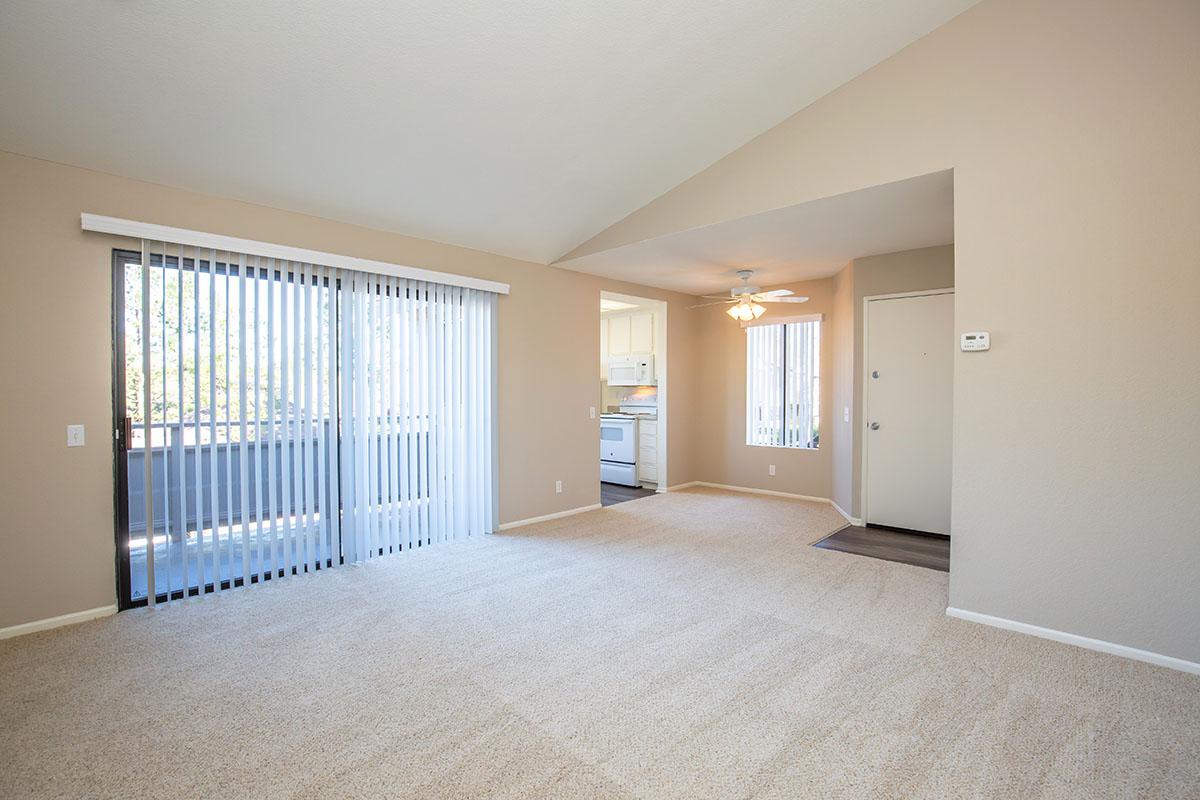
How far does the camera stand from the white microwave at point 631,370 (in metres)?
7.11

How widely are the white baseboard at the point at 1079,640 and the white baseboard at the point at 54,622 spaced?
4737 mm

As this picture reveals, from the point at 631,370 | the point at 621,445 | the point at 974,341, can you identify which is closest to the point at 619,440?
the point at 621,445

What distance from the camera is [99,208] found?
3.04m

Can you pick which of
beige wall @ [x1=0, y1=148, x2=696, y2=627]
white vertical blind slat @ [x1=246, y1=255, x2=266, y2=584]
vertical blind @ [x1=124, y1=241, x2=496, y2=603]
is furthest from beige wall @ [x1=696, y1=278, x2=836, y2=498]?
white vertical blind slat @ [x1=246, y1=255, x2=266, y2=584]

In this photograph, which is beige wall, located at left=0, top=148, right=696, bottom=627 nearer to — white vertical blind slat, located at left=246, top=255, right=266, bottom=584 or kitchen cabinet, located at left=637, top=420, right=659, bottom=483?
white vertical blind slat, located at left=246, top=255, right=266, bottom=584

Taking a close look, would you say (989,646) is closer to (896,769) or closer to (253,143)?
(896,769)

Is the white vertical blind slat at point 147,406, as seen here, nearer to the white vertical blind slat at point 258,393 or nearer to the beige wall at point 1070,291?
the white vertical blind slat at point 258,393

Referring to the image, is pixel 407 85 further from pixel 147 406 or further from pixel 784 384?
pixel 784 384

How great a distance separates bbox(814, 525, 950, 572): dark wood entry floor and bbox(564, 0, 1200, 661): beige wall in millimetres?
1095

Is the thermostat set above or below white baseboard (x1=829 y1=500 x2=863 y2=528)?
above

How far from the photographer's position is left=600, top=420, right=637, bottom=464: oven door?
23.2ft

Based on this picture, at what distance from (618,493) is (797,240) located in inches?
141

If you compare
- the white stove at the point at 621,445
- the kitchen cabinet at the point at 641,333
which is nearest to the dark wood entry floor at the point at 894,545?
the white stove at the point at 621,445

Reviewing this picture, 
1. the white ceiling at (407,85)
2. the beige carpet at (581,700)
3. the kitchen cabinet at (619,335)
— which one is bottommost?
the beige carpet at (581,700)
